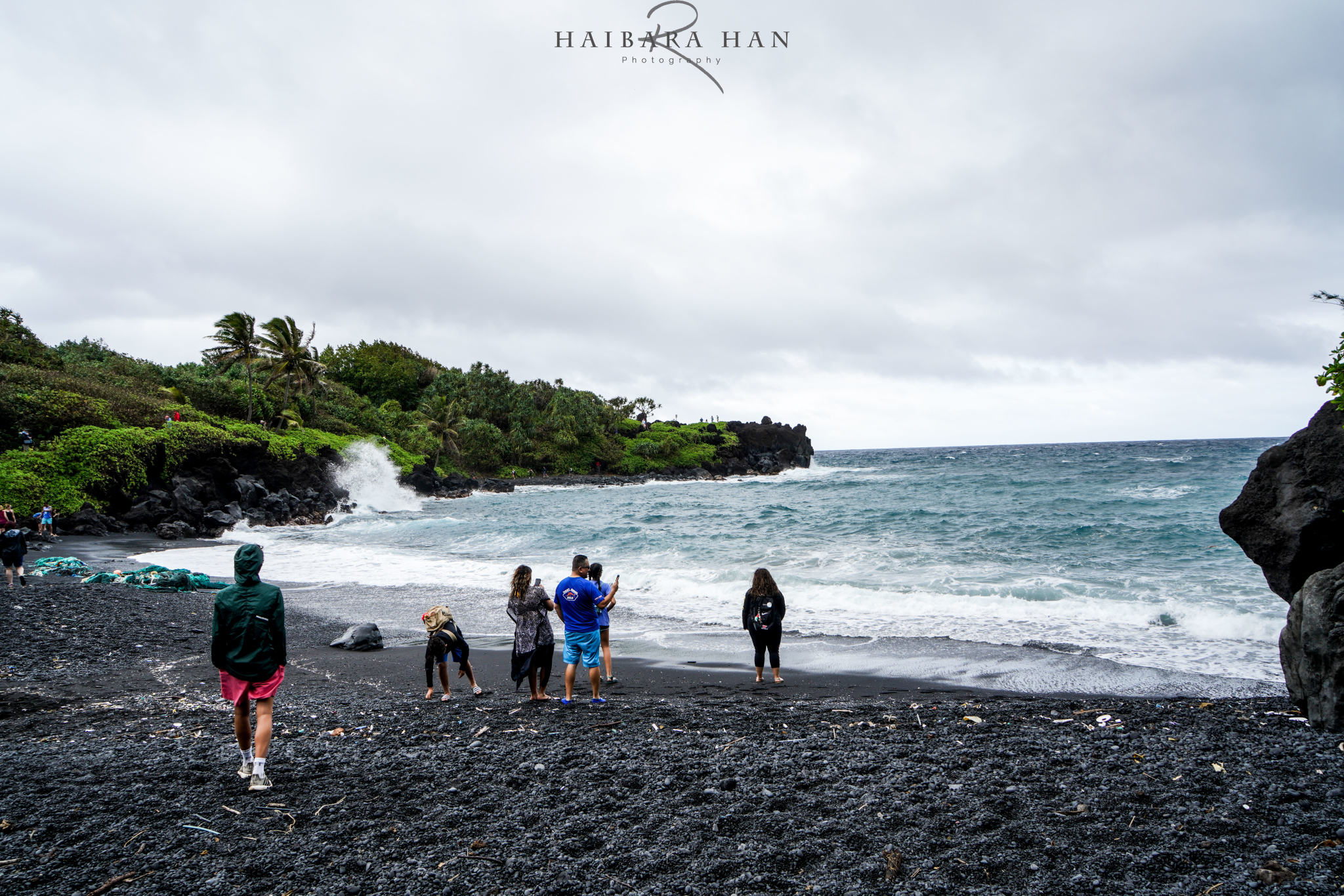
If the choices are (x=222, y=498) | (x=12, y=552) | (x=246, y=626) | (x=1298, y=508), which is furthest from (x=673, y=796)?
(x=222, y=498)

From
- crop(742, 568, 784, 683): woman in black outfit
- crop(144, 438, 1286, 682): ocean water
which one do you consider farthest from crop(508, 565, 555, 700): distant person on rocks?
crop(144, 438, 1286, 682): ocean water

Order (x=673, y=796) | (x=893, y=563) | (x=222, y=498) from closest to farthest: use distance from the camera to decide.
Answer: (x=673, y=796) < (x=893, y=563) < (x=222, y=498)

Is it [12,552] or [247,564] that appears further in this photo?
[12,552]

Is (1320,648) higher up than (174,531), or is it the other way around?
(1320,648)

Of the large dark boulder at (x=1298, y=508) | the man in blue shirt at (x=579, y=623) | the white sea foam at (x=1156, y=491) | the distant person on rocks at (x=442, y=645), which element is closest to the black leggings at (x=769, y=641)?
the man in blue shirt at (x=579, y=623)

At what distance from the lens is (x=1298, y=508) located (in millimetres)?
7273

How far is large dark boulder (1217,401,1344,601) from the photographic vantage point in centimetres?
709

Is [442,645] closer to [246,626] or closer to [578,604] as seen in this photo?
[578,604]

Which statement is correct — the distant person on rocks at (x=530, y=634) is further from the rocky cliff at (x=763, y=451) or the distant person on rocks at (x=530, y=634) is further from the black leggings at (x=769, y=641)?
the rocky cliff at (x=763, y=451)

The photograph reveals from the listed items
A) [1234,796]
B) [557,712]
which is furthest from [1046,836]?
[557,712]

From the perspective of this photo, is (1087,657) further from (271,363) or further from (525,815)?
(271,363)

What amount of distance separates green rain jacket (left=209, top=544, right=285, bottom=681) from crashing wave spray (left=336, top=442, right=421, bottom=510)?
41.7 m

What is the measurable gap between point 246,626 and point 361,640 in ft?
21.8

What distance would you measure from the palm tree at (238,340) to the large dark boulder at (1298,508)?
4822 centimetres
